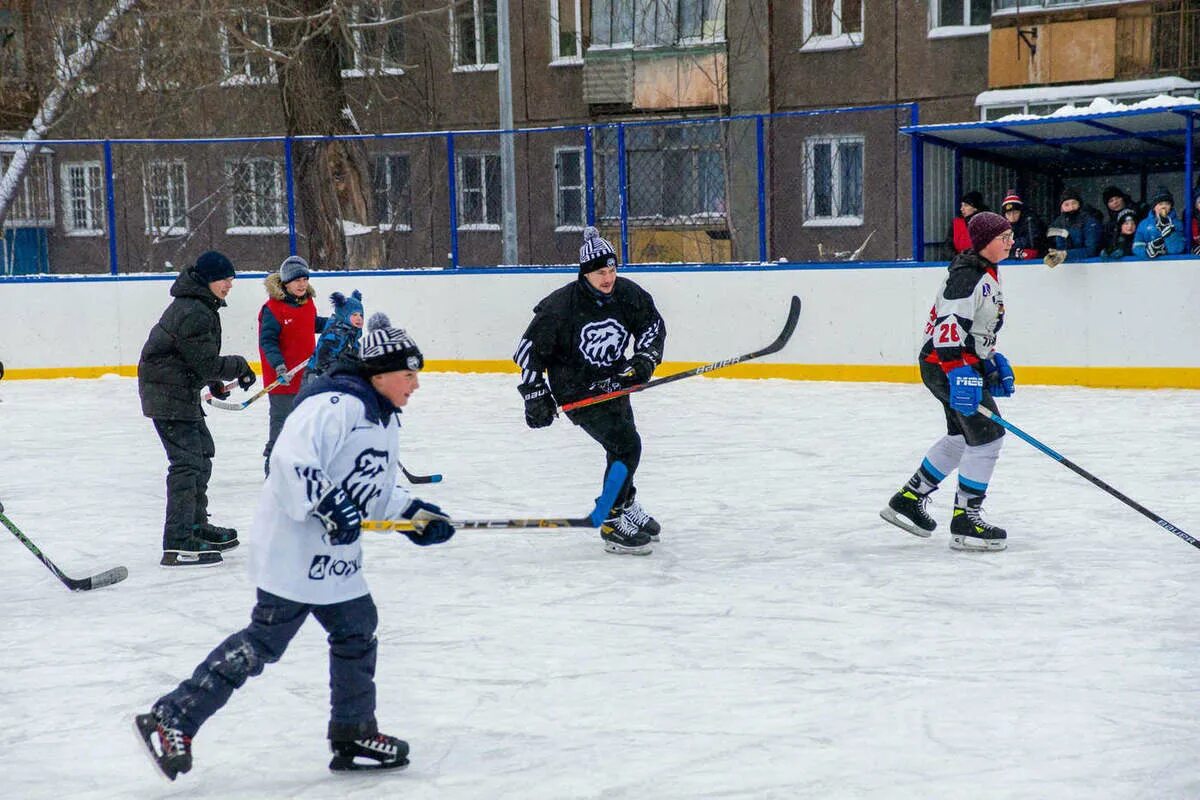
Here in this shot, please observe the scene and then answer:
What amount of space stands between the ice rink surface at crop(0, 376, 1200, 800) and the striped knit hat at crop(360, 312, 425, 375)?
0.92 m

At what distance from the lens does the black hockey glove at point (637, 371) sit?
Result: 587 cm

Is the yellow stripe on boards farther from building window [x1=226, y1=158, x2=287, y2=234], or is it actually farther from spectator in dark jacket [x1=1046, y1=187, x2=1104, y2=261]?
building window [x1=226, y1=158, x2=287, y2=234]

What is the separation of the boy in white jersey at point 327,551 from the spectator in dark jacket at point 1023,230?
852 centimetres

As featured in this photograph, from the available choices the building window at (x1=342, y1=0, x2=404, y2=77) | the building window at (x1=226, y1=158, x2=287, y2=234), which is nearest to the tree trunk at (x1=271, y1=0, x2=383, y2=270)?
the building window at (x1=226, y1=158, x2=287, y2=234)

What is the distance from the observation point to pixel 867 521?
6309 millimetres

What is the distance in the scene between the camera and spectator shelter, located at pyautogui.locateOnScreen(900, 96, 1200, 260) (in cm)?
1123

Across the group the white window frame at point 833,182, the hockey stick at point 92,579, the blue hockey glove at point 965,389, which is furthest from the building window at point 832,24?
the hockey stick at point 92,579

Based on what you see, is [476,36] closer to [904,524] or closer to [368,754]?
[904,524]

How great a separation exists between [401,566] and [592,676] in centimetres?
177

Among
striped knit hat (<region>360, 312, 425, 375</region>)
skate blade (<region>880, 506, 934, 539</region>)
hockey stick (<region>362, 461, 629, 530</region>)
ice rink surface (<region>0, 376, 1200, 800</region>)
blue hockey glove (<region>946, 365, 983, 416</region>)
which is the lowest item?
ice rink surface (<region>0, 376, 1200, 800</region>)

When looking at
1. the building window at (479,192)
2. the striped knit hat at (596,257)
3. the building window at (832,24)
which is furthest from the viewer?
the building window at (832,24)

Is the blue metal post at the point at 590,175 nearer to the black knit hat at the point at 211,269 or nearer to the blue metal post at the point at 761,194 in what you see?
the blue metal post at the point at 761,194

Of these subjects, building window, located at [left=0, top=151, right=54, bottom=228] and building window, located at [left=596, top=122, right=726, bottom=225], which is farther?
building window, located at [left=0, top=151, right=54, bottom=228]

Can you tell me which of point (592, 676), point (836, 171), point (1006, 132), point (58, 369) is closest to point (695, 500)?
point (592, 676)
